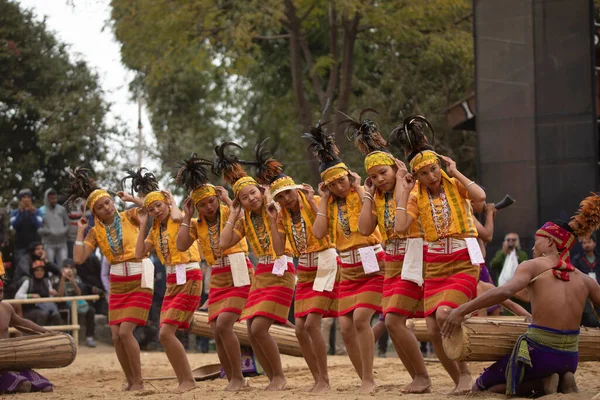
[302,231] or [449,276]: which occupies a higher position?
[302,231]

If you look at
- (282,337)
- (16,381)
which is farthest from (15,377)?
(282,337)

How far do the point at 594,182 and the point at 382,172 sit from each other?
582 centimetres

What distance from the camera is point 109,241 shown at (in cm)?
1101

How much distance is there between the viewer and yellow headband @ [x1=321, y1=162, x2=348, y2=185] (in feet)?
30.8

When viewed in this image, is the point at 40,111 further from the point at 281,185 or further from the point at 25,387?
the point at 281,185

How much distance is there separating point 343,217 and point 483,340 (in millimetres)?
1792

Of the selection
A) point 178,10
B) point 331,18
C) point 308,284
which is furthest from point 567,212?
point 178,10

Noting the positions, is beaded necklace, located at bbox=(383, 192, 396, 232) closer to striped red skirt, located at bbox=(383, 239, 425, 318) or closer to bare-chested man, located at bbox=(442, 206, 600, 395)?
striped red skirt, located at bbox=(383, 239, 425, 318)

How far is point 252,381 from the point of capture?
11.4 m

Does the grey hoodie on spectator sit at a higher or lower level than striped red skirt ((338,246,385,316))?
higher

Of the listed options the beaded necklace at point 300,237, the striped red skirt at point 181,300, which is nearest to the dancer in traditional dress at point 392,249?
the beaded necklace at point 300,237

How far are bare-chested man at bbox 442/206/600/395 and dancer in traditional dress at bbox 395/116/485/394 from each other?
0.40 metres

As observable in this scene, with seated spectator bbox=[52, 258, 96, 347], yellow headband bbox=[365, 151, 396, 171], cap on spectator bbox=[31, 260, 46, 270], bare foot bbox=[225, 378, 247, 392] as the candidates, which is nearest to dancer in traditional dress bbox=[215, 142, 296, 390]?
bare foot bbox=[225, 378, 247, 392]

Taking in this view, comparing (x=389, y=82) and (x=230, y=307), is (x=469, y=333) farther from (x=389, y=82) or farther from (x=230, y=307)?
(x=389, y=82)
